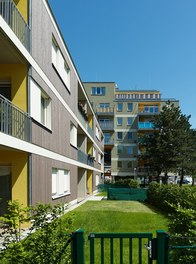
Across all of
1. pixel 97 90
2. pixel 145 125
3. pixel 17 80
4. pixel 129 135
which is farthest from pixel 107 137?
pixel 17 80

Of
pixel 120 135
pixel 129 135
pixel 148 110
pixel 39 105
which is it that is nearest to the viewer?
pixel 39 105

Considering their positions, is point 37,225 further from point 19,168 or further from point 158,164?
point 158,164

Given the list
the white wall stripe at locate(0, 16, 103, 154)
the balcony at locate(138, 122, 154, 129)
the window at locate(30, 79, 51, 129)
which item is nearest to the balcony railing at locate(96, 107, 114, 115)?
the balcony at locate(138, 122, 154, 129)

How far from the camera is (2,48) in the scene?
33.1 ft

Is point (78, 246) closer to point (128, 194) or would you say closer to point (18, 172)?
point (18, 172)

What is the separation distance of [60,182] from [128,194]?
11135mm

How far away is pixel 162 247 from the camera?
432 cm

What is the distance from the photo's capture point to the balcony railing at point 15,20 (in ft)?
32.4

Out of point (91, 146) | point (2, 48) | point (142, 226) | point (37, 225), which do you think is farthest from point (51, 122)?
point (91, 146)

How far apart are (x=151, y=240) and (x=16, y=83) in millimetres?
8610

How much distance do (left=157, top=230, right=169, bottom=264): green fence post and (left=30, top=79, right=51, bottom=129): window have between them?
8.36 m

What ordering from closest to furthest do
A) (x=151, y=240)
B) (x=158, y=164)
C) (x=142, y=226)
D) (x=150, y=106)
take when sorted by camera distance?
(x=151, y=240) < (x=142, y=226) < (x=158, y=164) < (x=150, y=106)

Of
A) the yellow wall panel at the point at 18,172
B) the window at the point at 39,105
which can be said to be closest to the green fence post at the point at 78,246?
the yellow wall panel at the point at 18,172

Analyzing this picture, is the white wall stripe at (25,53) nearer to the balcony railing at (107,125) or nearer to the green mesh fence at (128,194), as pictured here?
the green mesh fence at (128,194)
